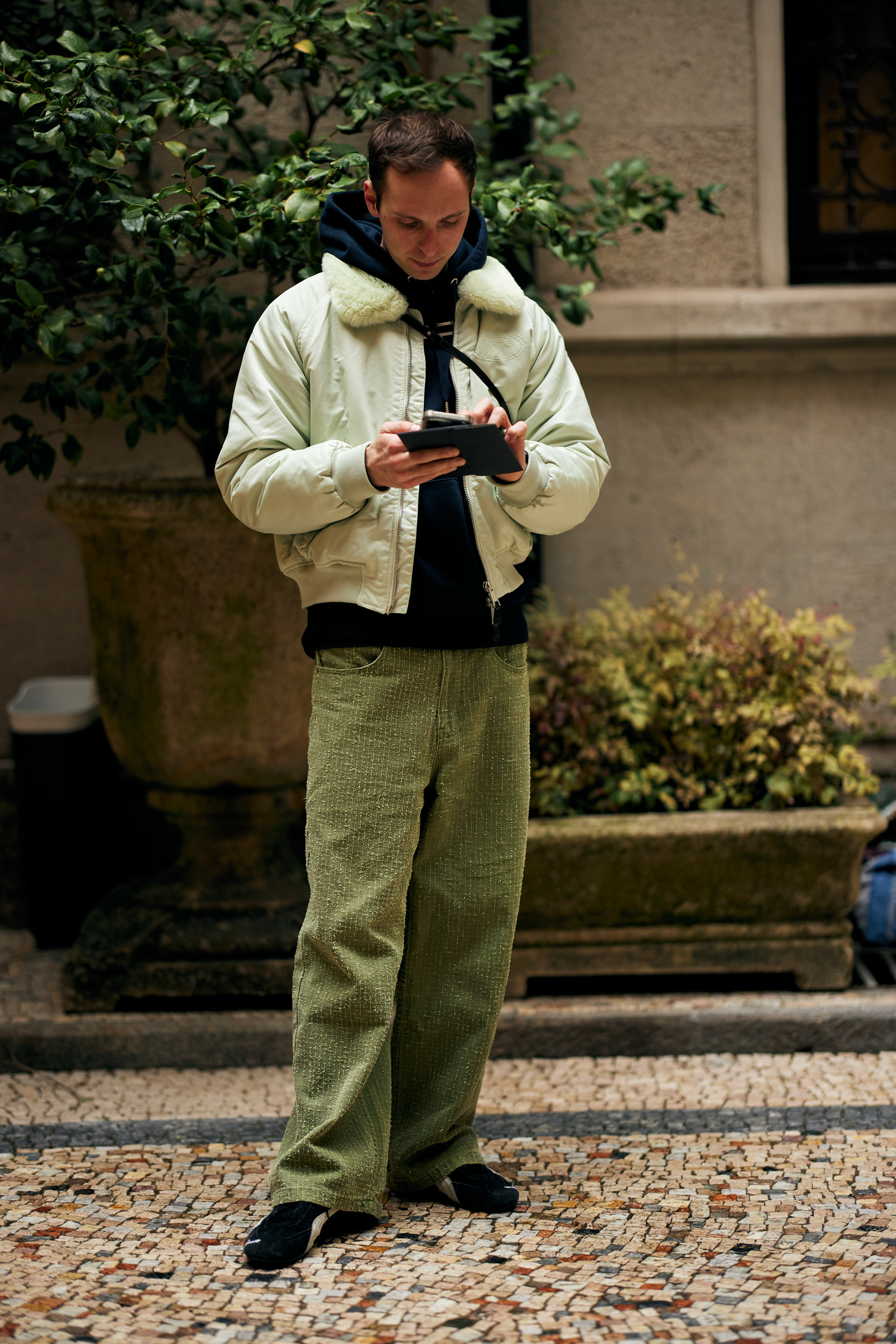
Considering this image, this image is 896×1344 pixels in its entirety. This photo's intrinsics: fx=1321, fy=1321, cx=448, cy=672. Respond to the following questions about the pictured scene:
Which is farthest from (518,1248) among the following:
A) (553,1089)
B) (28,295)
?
(28,295)

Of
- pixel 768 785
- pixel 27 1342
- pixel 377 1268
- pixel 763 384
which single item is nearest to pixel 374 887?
pixel 377 1268

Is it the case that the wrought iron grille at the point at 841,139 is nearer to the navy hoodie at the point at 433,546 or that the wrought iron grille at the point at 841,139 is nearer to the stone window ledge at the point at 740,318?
the stone window ledge at the point at 740,318

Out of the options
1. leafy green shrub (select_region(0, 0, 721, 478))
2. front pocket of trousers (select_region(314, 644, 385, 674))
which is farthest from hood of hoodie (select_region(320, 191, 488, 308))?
front pocket of trousers (select_region(314, 644, 385, 674))

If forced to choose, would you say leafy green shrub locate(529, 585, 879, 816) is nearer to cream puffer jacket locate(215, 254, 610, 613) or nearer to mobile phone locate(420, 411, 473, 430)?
cream puffer jacket locate(215, 254, 610, 613)

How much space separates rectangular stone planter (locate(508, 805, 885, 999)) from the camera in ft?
12.2

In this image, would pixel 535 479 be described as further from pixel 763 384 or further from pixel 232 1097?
pixel 763 384

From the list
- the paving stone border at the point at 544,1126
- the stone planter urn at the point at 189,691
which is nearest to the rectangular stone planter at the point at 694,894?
the paving stone border at the point at 544,1126

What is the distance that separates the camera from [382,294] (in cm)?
238

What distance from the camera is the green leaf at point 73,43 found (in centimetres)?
303

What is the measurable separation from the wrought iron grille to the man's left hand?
9.79 ft

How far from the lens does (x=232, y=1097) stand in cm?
338

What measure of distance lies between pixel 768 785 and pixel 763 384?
166 cm

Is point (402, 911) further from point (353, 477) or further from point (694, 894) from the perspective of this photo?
point (694, 894)

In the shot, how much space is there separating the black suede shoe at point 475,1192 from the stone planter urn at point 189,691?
1211mm
